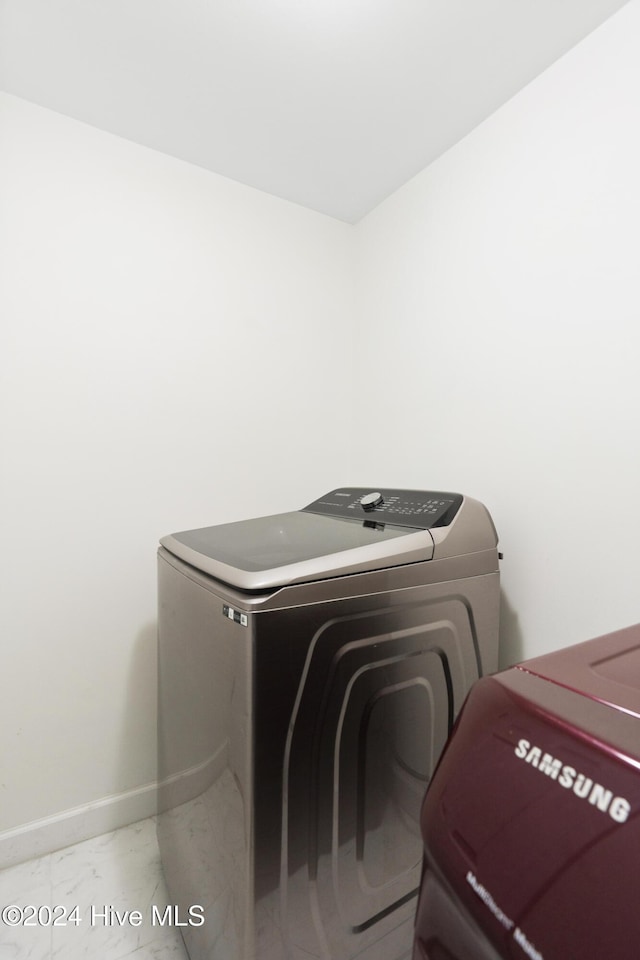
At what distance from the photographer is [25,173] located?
4.18 ft

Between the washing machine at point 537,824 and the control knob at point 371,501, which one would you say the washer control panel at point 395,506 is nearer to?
the control knob at point 371,501

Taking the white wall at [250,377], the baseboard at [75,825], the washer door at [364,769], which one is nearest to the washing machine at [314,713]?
the washer door at [364,769]

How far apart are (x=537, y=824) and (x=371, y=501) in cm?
97

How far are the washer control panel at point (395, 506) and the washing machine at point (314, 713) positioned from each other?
0.05ft

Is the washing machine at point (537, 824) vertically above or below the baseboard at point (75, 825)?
above

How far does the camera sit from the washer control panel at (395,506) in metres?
1.08

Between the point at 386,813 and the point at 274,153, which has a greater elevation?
the point at 274,153

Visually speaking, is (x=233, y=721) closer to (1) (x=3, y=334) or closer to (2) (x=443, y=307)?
(1) (x=3, y=334)

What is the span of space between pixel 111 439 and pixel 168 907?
1.31 m

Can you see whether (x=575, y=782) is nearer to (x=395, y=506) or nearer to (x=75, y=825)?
(x=395, y=506)

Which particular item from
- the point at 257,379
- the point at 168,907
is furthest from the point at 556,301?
the point at 168,907

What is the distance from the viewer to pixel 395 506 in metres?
1.23

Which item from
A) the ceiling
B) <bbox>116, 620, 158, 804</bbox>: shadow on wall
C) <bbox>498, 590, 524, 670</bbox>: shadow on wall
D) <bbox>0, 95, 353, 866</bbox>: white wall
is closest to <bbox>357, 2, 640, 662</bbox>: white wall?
<bbox>498, 590, 524, 670</bbox>: shadow on wall

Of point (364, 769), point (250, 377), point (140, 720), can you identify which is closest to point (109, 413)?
point (250, 377)
